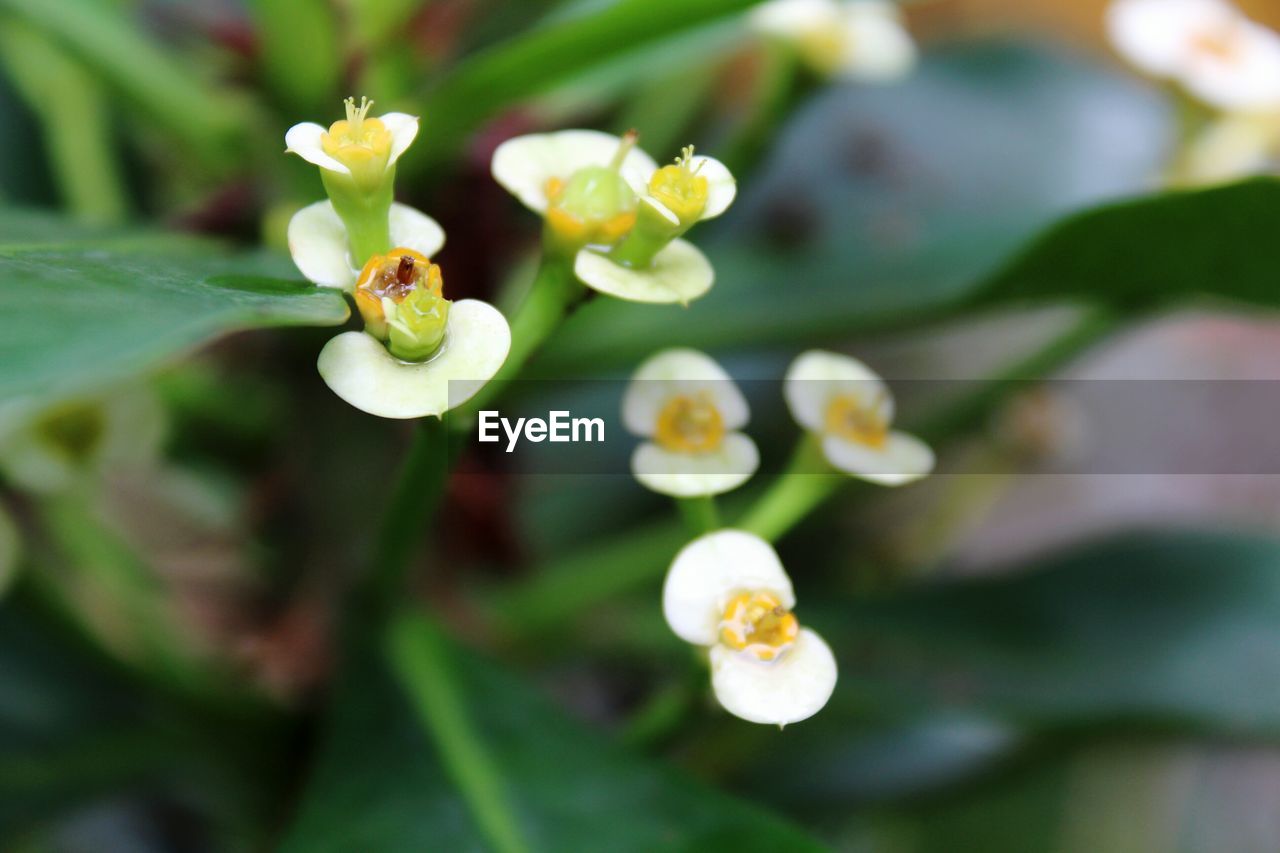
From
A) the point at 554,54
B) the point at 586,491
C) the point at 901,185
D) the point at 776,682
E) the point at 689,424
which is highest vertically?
the point at 901,185

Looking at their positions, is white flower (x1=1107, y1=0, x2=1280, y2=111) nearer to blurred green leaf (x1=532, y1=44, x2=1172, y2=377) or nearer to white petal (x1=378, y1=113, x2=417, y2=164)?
blurred green leaf (x1=532, y1=44, x2=1172, y2=377)

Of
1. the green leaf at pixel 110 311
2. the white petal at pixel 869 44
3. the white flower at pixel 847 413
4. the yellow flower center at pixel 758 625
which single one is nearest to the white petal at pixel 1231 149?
the white petal at pixel 869 44

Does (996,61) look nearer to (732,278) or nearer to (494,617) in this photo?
(732,278)

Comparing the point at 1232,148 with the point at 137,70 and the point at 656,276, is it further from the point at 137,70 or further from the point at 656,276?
the point at 137,70

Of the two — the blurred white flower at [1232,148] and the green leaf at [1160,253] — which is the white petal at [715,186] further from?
the blurred white flower at [1232,148]

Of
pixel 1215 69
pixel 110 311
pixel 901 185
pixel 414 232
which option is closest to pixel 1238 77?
pixel 1215 69

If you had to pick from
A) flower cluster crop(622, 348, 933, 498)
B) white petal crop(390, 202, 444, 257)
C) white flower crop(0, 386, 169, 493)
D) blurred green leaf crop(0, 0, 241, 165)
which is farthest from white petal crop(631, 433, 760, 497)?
blurred green leaf crop(0, 0, 241, 165)
